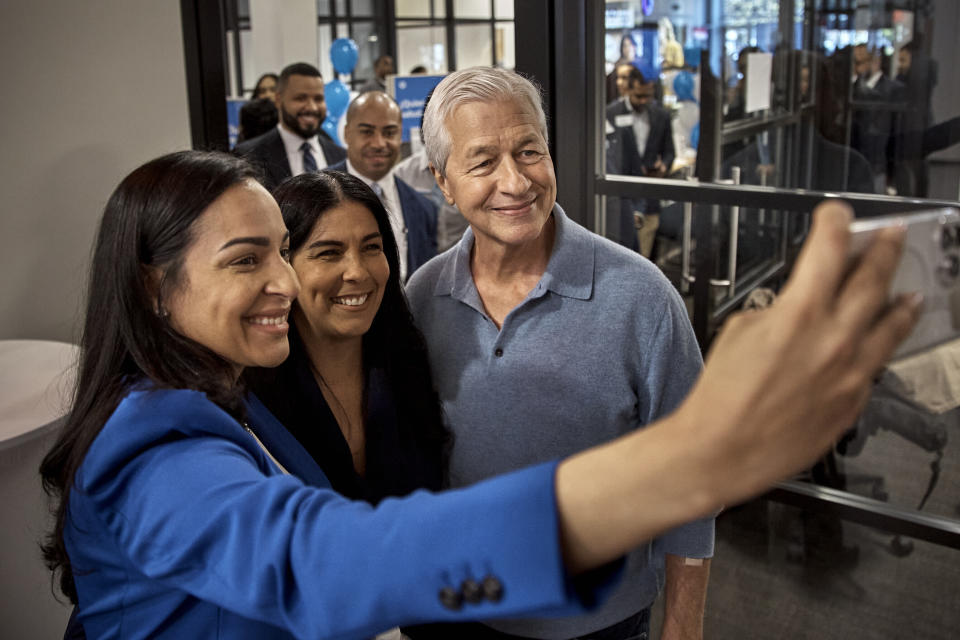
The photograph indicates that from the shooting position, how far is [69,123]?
10.1 feet

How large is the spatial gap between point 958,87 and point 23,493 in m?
2.48

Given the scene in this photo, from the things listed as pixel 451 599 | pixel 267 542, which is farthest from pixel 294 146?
pixel 451 599

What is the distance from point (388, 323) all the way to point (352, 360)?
100 mm

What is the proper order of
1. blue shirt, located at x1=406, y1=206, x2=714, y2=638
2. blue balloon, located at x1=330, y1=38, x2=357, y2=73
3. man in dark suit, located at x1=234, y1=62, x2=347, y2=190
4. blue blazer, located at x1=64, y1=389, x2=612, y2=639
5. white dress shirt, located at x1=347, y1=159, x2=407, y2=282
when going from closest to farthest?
blue blazer, located at x1=64, y1=389, x2=612, y2=639 < blue shirt, located at x1=406, y1=206, x2=714, y2=638 < white dress shirt, located at x1=347, y1=159, x2=407, y2=282 < man in dark suit, located at x1=234, y1=62, x2=347, y2=190 < blue balloon, located at x1=330, y1=38, x2=357, y2=73

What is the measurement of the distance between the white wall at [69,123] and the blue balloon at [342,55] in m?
1.01

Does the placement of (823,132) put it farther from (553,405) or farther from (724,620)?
(724,620)

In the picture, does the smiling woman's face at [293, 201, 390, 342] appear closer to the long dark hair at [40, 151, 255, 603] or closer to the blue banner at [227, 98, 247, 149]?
the long dark hair at [40, 151, 255, 603]

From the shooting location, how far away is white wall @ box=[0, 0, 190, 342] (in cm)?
299

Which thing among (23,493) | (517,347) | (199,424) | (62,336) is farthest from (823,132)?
(62,336)

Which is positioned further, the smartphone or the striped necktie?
the striped necktie

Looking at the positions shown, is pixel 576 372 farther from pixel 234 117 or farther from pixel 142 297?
pixel 234 117

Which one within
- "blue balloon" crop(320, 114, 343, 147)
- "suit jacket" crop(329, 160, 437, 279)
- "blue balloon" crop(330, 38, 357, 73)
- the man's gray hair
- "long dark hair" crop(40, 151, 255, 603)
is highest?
"blue balloon" crop(330, 38, 357, 73)

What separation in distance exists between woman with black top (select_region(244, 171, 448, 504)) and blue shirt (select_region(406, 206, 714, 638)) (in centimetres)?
8

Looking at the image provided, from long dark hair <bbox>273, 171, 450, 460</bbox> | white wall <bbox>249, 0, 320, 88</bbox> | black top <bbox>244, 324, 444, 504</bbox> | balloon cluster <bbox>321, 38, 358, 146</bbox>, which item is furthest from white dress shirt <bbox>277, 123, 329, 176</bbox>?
black top <bbox>244, 324, 444, 504</bbox>
